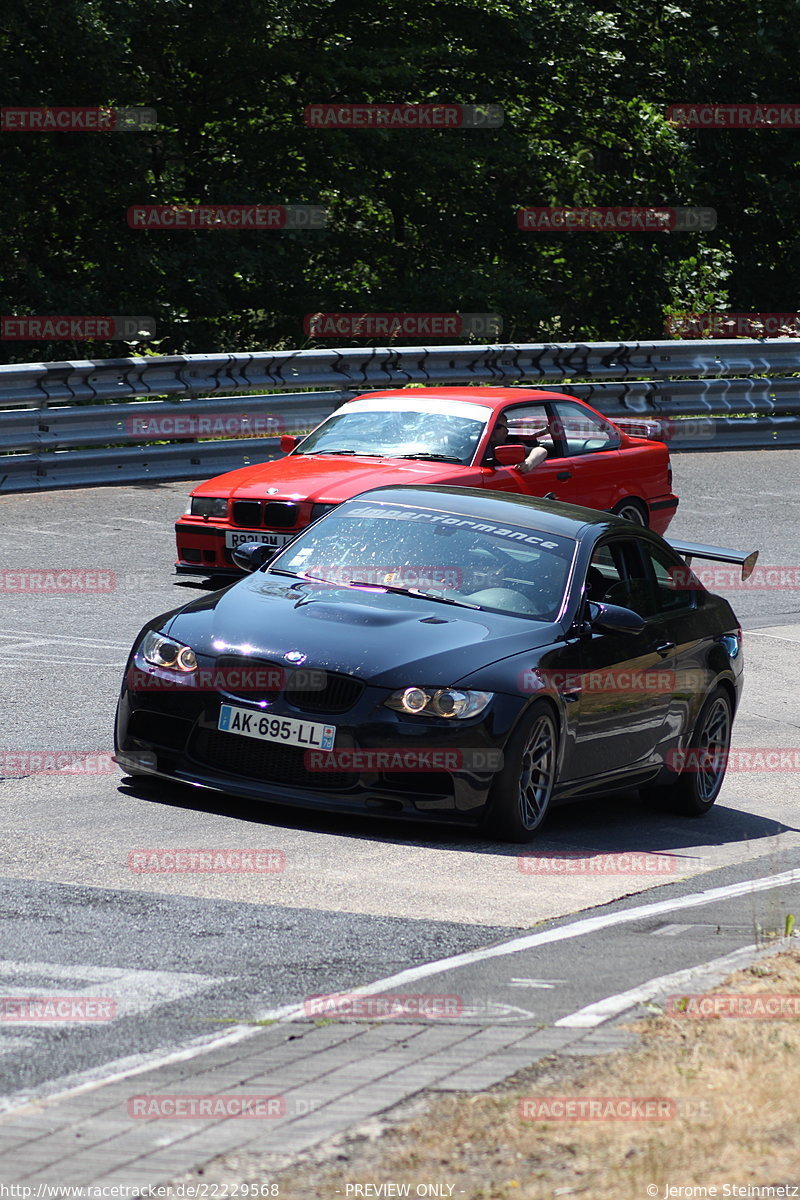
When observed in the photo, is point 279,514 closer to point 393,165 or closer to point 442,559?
point 442,559

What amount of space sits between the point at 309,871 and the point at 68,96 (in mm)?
18179

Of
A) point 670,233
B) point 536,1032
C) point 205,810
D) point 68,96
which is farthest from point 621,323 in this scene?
point 536,1032

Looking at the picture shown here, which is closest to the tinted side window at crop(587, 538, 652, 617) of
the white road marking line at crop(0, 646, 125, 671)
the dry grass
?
the white road marking line at crop(0, 646, 125, 671)

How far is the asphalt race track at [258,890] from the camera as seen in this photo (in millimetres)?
5301

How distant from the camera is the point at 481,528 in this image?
8.86 metres

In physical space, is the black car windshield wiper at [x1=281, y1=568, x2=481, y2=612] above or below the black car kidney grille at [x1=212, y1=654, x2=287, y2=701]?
above

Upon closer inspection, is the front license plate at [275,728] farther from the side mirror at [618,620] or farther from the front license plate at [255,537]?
the front license plate at [255,537]

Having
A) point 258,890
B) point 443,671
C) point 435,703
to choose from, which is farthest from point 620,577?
Answer: point 258,890

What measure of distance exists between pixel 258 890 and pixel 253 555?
2964mm

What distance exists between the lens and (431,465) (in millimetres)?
13797

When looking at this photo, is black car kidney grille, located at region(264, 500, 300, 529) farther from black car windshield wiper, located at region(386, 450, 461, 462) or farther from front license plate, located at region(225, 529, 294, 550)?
black car windshield wiper, located at region(386, 450, 461, 462)

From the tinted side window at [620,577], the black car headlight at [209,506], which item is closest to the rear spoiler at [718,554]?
the tinted side window at [620,577]

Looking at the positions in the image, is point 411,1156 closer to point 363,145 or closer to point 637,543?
point 637,543

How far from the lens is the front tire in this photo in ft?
25.1
